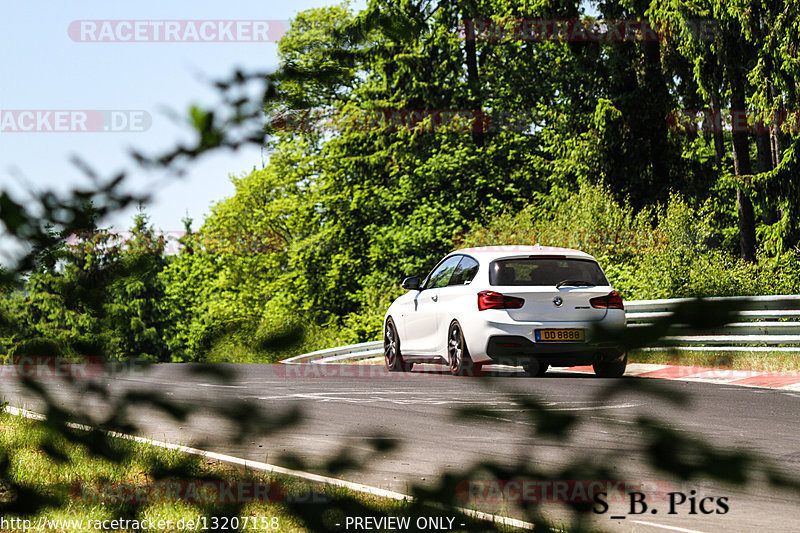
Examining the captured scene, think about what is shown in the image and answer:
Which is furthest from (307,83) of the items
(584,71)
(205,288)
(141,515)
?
(205,288)

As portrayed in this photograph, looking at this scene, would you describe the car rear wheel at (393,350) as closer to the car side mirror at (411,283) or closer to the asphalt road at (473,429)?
the car side mirror at (411,283)

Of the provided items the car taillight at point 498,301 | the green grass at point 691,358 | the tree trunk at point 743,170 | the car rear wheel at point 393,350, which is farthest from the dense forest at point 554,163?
the green grass at point 691,358

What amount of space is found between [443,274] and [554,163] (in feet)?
72.4

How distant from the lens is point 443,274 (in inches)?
537

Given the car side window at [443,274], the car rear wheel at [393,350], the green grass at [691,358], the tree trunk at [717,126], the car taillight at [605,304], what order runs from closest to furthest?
the green grass at [691,358], the car taillight at [605,304], the car side window at [443,274], the car rear wheel at [393,350], the tree trunk at [717,126]

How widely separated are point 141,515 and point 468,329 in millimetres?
10279

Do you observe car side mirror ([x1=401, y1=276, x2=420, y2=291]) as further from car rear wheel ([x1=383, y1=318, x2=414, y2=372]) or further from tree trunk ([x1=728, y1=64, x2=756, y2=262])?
tree trunk ([x1=728, y1=64, x2=756, y2=262])

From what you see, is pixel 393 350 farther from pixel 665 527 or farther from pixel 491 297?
pixel 665 527

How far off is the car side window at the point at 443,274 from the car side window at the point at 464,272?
0.15 metres

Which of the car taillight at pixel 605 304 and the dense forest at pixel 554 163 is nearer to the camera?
the car taillight at pixel 605 304

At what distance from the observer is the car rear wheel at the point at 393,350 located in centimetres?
1502

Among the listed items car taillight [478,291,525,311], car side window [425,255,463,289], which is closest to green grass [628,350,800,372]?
car taillight [478,291,525,311]

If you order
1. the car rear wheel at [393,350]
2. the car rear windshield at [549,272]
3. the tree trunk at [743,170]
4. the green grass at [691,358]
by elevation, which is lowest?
the car rear wheel at [393,350]

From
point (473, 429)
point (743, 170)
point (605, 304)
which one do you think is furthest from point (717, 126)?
point (473, 429)
